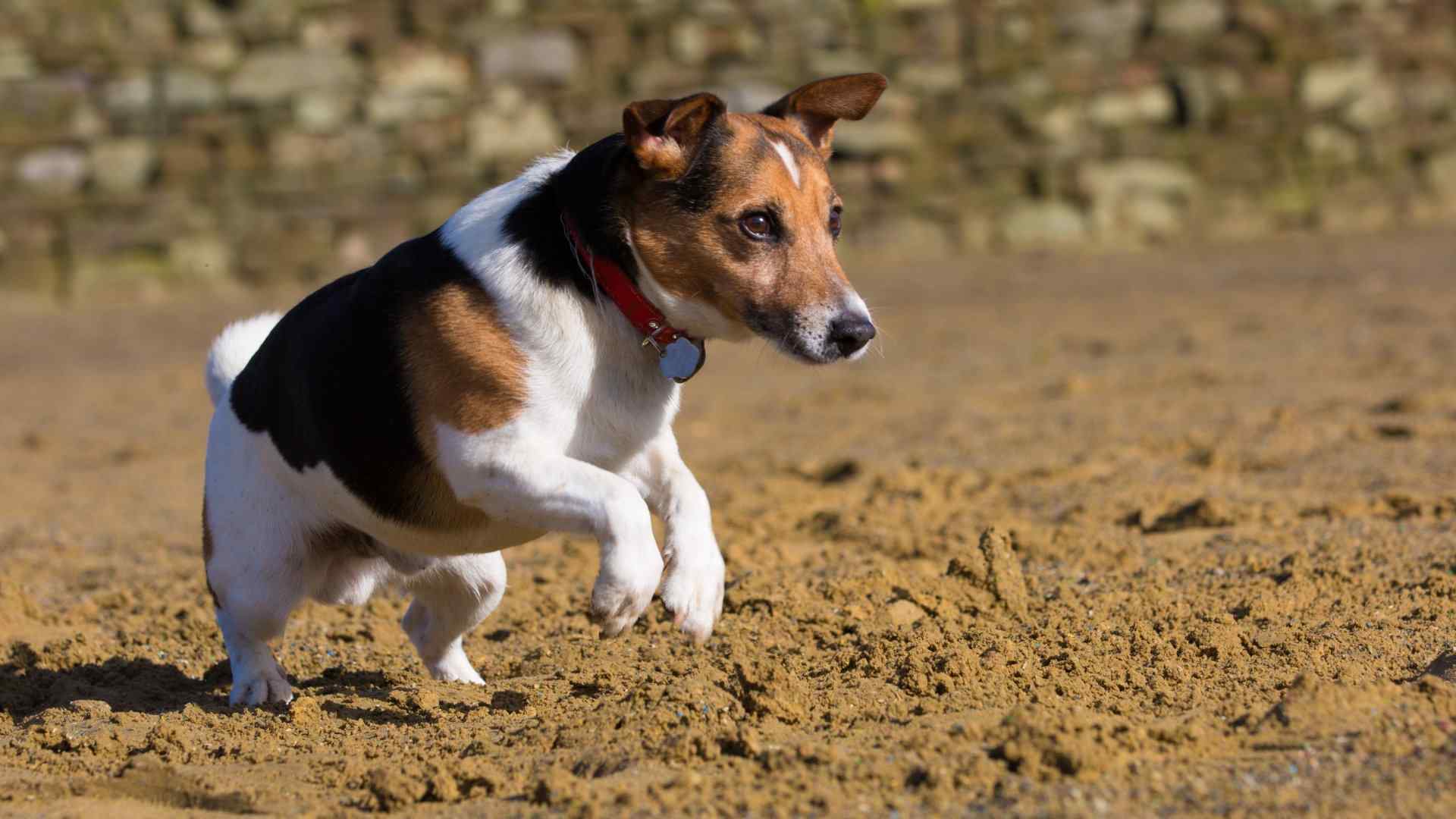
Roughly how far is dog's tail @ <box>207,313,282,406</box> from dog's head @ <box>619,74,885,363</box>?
1639 mm

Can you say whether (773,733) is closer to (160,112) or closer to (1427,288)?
(1427,288)

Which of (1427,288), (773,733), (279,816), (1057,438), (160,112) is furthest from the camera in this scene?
(160,112)

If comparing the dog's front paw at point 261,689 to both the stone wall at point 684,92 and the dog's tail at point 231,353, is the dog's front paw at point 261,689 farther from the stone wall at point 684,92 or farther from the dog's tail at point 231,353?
the stone wall at point 684,92

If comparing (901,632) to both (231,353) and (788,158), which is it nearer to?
(788,158)

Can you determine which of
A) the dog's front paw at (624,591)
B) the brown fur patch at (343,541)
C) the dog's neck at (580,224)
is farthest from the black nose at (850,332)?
the brown fur patch at (343,541)

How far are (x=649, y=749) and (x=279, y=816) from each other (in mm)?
798

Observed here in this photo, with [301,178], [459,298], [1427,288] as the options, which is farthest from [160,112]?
[459,298]

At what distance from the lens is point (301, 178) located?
561 inches

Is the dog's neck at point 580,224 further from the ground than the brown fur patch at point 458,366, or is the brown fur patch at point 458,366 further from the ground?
the dog's neck at point 580,224

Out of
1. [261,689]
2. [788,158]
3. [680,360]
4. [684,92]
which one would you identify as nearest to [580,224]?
[680,360]

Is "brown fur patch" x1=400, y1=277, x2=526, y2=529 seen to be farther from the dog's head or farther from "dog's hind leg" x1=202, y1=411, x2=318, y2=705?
"dog's hind leg" x1=202, y1=411, x2=318, y2=705

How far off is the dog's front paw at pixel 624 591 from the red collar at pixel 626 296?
554 mm

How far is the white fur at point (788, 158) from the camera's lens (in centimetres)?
422

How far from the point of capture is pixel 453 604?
498 cm
